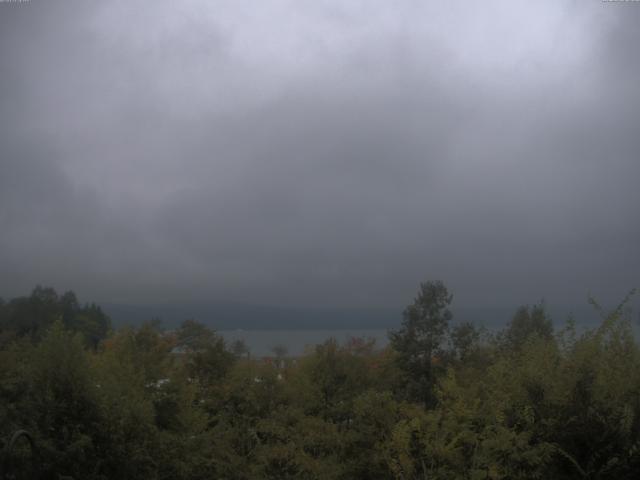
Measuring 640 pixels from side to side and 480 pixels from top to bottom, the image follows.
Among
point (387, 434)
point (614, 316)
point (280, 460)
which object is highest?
point (614, 316)

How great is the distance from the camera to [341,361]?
1326 inches

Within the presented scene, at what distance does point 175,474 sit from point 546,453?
1021 centimetres

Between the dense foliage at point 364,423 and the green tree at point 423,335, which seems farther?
the green tree at point 423,335

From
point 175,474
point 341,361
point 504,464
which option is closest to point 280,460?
point 175,474

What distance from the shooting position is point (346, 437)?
902 inches

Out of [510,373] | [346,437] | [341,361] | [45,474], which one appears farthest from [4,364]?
[341,361]

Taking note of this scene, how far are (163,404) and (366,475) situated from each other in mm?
7699

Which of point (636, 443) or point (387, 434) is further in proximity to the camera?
point (387, 434)

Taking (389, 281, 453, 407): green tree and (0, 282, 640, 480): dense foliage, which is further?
(389, 281, 453, 407): green tree

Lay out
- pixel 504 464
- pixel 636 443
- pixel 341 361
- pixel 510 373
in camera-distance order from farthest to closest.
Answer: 1. pixel 341 361
2. pixel 510 373
3. pixel 504 464
4. pixel 636 443

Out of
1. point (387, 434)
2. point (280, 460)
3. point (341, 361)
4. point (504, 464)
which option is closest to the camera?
point (504, 464)

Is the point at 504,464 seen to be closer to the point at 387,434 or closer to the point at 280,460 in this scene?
the point at 387,434

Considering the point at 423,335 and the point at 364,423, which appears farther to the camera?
Result: the point at 423,335

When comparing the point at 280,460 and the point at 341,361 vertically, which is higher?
the point at 341,361
